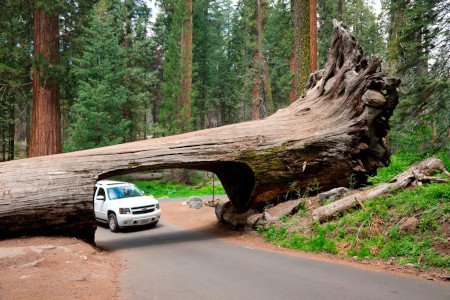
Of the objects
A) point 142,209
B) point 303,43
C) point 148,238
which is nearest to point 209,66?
point 303,43

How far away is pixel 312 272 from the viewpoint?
6582 millimetres

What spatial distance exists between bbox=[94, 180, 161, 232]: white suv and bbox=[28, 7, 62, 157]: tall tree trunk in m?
2.92

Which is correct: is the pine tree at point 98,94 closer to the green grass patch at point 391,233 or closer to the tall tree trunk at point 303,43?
the tall tree trunk at point 303,43

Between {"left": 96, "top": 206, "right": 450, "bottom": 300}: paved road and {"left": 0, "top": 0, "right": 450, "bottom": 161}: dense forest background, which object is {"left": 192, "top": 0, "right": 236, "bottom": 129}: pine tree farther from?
{"left": 96, "top": 206, "right": 450, "bottom": 300}: paved road

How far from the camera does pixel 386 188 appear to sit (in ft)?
29.5

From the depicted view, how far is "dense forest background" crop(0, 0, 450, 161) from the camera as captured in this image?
13.4 metres

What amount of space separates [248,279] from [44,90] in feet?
41.6

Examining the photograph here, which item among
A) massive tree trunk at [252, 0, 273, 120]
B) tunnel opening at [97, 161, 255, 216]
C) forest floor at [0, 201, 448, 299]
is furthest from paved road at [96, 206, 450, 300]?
massive tree trunk at [252, 0, 273, 120]

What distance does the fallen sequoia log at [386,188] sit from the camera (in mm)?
8852

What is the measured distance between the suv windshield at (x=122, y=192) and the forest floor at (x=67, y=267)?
579 centimetres

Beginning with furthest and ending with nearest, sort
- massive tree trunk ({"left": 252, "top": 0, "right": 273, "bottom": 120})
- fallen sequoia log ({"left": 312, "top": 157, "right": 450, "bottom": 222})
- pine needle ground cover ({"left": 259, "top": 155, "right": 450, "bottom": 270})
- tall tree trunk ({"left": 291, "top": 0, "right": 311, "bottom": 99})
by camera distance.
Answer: massive tree trunk ({"left": 252, "top": 0, "right": 273, "bottom": 120}), tall tree trunk ({"left": 291, "top": 0, "right": 311, "bottom": 99}), fallen sequoia log ({"left": 312, "top": 157, "right": 450, "bottom": 222}), pine needle ground cover ({"left": 259, "top": 155, "right": 450, "bottom": 270})

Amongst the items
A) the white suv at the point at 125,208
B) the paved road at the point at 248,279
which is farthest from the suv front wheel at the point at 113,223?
the paved road at the point at 248,279

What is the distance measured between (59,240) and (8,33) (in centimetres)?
1203

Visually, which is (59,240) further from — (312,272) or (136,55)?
(136,55)
